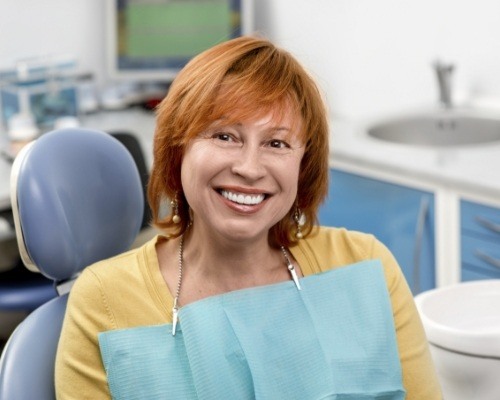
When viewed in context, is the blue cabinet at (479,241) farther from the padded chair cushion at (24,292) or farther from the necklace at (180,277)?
the padded chair cushion at (24,292)

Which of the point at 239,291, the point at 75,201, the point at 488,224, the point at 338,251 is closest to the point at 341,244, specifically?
the point at 338,251

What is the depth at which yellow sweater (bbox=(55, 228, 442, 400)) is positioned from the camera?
4.73ft

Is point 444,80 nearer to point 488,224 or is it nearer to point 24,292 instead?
point 488,224

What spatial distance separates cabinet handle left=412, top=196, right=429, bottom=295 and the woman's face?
1314mm

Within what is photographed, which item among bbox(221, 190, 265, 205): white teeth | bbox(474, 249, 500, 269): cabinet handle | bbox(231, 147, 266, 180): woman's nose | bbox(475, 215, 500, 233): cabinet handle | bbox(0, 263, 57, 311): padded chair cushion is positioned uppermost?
bbox(231, 147, 266, 180): woman's nose

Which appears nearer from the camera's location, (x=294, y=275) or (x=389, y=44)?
(x=294, y=275)

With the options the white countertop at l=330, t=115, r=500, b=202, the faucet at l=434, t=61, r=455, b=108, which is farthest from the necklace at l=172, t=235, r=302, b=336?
the faucet at l=434, t=61, r=455, b=108

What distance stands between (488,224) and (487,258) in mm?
106

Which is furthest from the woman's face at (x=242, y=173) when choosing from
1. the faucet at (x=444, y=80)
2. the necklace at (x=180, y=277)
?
the faucet at (x=444, y=80)

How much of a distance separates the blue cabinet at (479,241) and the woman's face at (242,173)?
1207 millimetres

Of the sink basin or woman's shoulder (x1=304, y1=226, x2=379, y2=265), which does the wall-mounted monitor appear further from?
woman's shoulder (x1=304, y1=226, x2=379, y2=265)

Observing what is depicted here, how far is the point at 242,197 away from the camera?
1.44 meters

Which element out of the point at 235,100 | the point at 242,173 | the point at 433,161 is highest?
the point at 235,100

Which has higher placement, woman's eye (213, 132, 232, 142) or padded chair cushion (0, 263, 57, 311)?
woman's eye (213, 132, 232, 142)
